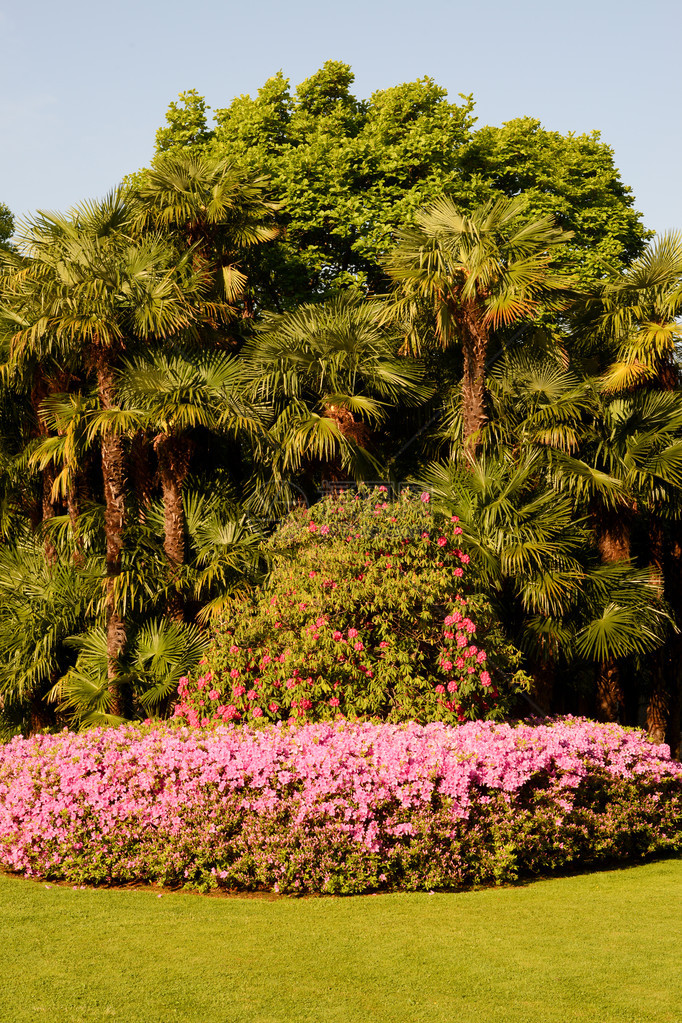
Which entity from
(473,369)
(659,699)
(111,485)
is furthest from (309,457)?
(659,699)

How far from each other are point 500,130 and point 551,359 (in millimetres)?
11669

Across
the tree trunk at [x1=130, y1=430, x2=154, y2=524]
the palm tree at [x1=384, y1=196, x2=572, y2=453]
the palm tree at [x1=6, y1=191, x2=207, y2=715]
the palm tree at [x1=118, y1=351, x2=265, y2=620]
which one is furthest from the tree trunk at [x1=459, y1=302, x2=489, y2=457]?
the tree trunk at [x1=130, y1=430, x2=154, y2=524]

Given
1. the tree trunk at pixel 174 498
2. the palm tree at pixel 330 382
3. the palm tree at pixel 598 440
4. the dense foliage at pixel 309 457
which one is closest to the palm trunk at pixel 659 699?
the dense foliage at pixel 309 457

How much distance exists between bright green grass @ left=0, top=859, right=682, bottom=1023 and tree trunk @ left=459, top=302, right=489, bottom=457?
268 inches

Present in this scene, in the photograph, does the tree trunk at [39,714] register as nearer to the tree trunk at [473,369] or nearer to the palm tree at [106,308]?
the palm tree at [106,308]

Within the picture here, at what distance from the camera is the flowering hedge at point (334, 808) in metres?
8.09

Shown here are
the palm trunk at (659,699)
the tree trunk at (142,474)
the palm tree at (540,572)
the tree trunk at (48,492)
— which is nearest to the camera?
the palm tree at (540,572)

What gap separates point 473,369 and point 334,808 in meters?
7.28

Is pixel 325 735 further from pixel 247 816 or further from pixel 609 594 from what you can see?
pixel 609 594

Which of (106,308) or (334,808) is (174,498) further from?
(334,808)

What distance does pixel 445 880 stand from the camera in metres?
8.09

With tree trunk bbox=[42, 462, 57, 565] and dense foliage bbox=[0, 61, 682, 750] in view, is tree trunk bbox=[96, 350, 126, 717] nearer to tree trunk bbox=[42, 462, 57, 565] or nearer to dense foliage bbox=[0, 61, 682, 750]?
dense foliage bbox=[0, 61, 682, 750]

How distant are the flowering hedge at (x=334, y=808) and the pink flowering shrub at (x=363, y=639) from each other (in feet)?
2.21

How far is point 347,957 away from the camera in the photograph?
6199 mm
